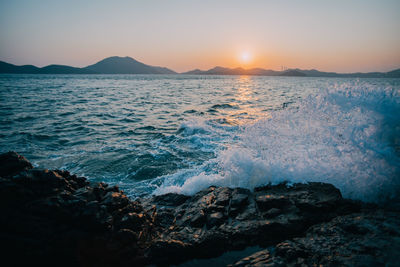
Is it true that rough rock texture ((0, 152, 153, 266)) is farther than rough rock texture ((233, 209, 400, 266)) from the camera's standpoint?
Yes

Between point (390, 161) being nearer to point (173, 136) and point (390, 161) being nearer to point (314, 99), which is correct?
point (314, 99)

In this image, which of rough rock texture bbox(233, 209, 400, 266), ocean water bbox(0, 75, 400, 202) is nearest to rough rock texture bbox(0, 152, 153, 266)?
rough rock texture bbox(233, 209, 400, 266)

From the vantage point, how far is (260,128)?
8.12m

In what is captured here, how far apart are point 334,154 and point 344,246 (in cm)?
287

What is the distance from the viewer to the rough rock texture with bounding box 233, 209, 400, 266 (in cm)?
237

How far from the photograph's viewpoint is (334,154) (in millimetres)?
4883

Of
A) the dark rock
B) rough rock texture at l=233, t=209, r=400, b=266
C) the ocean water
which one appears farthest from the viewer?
the ocean water

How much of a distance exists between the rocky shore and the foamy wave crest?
0.63m

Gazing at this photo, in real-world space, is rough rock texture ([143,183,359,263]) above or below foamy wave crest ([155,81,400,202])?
below

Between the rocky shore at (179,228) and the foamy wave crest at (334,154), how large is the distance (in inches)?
24.9

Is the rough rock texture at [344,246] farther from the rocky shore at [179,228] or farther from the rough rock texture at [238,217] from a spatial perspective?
the rough rock texture at [238,217]

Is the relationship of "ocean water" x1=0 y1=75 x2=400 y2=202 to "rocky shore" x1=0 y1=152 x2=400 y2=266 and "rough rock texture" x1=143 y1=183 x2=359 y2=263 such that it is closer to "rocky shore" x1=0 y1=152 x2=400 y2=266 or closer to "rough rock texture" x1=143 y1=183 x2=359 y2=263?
"rough rock texture" x1=143 y1=183 x2=359 y2=263

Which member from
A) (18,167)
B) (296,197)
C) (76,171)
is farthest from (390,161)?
(76,171)

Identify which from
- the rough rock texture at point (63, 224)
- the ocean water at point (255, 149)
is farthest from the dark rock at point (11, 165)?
the ocean water at point (255, 149)
